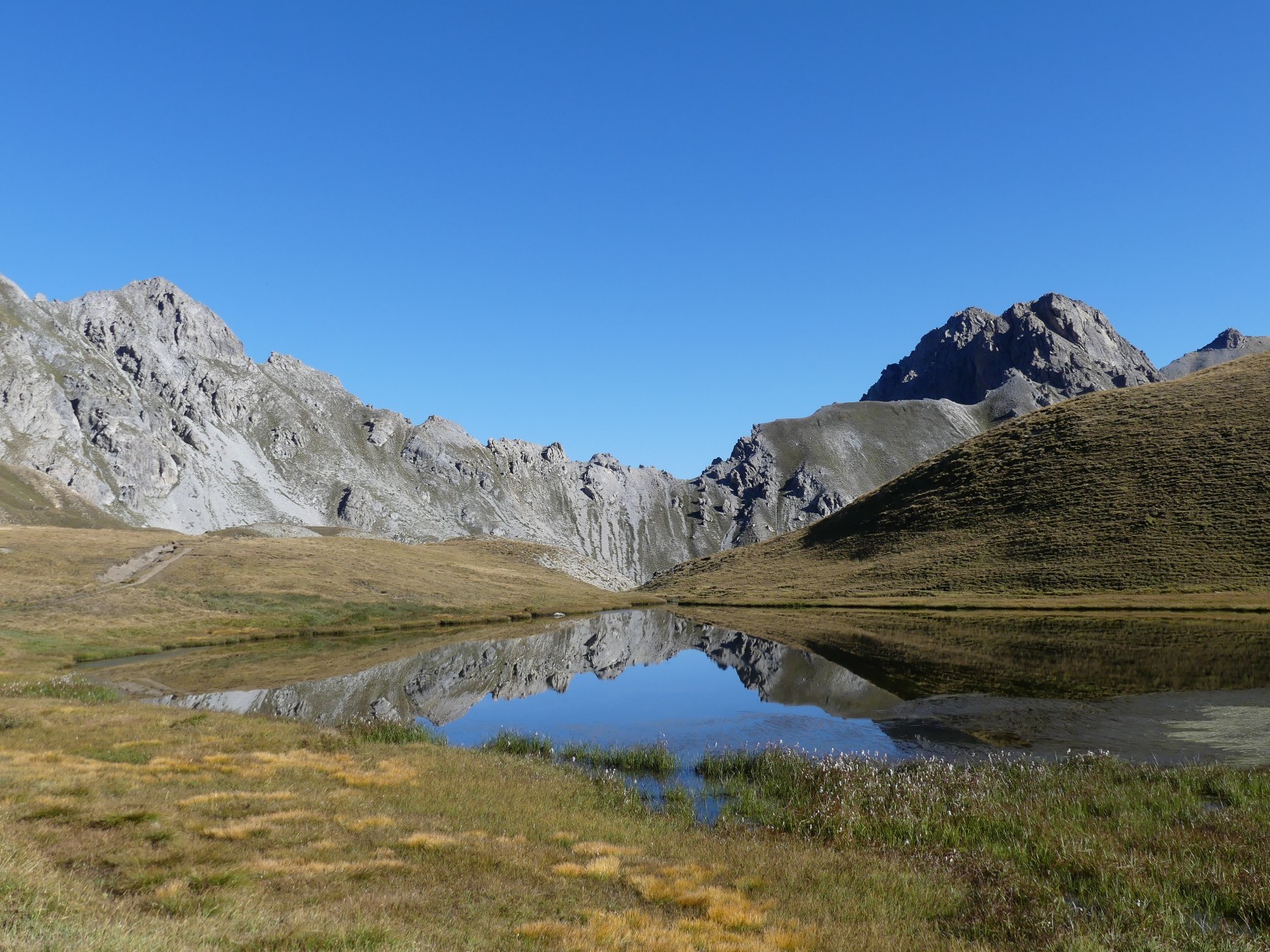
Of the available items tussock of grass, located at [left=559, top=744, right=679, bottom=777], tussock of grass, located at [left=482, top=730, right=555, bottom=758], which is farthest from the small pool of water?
tussock of grass, located at [left=559, top=744, right=679, bottom=777]

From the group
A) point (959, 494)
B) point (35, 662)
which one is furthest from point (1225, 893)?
point (959, 494)

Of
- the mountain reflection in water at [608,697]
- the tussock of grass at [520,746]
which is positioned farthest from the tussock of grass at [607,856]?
the mountain reflection in water at [608,697]

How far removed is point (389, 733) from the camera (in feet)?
95.5

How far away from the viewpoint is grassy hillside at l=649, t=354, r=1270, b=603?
8638 cm

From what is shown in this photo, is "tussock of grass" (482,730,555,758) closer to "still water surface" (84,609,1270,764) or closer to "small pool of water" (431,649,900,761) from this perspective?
"small pool of water" (431,649,900,761)

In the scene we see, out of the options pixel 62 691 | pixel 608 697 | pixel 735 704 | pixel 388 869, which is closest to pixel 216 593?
pixel 62 691

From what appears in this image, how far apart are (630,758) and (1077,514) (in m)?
102

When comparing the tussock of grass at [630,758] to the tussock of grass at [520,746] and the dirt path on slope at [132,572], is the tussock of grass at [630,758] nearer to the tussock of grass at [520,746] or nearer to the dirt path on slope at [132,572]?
the tussock of grass at [520,746]

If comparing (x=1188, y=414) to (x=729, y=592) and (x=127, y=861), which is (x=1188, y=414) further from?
(x=127, y=861)

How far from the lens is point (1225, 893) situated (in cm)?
1312

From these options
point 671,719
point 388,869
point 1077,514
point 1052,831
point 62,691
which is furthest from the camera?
point 1077,514

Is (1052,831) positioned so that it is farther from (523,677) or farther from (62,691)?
(62,691)

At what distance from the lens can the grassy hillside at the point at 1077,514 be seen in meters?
86.4

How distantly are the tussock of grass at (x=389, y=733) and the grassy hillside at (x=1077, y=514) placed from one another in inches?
3201
